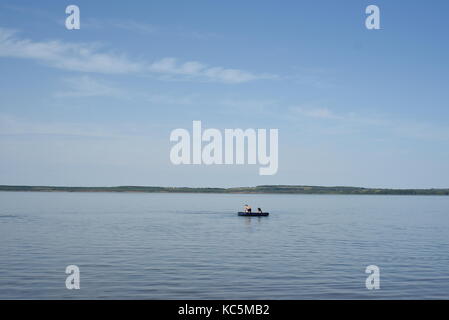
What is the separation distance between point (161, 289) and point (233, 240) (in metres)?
30.7

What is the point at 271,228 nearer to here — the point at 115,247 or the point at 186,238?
the point at 186,238

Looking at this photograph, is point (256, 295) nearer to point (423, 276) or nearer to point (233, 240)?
point (423, 276)

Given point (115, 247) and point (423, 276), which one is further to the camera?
point (115, 247)

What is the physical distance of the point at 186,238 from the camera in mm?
64938

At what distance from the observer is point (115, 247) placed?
5581 cm

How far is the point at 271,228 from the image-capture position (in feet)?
276
